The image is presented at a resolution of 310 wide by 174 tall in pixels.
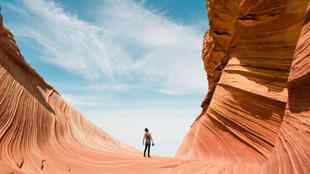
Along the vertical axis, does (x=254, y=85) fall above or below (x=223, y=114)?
above

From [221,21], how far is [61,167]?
27.9 ft

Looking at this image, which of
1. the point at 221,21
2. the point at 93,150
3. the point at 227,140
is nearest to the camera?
the point at 227,140

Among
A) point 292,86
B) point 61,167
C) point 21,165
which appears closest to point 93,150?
point 61,167

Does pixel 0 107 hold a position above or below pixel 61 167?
above

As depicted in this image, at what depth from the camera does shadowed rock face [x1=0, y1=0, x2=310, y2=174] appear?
10.0m

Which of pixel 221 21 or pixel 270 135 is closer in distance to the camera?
pixel 270 135

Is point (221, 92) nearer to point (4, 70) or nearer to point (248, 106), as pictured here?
point (248, 106)

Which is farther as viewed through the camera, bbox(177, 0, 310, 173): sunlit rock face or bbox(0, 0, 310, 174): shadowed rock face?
bbox(177, 0, 310, 173): sunlit rock face

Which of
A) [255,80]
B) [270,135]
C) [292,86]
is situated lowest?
[270,135]

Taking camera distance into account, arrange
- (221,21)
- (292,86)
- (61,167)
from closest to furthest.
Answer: (292,86) < (61,167) < (221,21)

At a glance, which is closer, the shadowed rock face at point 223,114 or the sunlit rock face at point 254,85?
the shadowed rock face at point 223,114

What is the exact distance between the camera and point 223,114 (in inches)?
494

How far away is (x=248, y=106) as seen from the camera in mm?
11320

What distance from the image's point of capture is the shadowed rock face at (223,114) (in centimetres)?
1002
